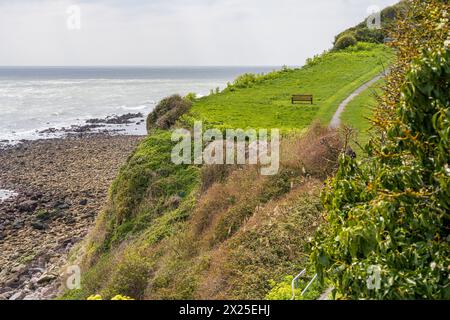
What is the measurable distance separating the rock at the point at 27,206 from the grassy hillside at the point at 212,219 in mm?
10027

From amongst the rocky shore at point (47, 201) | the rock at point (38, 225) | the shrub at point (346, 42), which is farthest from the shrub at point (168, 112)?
the shrub at point (346, 42)

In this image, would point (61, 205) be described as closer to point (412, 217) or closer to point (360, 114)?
point (360, 114)

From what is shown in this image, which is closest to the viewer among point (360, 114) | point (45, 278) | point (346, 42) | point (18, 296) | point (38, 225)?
point (18, 296)

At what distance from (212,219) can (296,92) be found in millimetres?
18933

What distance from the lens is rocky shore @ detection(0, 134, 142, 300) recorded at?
23.3 m

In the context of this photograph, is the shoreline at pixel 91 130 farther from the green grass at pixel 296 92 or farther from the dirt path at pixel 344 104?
the dirt path at pixel 344 104

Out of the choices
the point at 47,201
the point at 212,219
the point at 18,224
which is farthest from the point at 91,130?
the point at 212,219

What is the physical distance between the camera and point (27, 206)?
110 feet

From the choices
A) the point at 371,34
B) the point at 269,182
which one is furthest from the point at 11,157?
the point at 269,182

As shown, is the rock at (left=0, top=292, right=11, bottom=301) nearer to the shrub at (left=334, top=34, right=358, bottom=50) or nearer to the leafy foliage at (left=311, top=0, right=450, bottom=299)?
the leafy foliage at (left=311, top=0, right=450, bottom=299)

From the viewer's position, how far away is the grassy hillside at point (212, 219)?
12430 millimetres

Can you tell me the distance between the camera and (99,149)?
51.6 m

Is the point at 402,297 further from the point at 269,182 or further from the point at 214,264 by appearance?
the point at 269,182

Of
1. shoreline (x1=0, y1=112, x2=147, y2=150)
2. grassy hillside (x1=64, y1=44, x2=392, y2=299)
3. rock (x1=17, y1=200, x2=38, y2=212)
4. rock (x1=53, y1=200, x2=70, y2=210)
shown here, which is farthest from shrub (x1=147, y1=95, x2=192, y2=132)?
shoreline (x1=0, y1=112, x2=147, y2=150)
